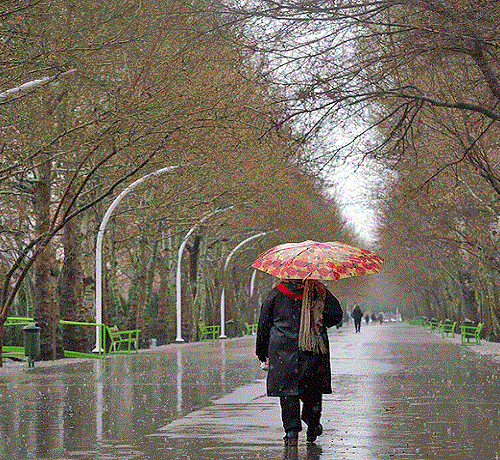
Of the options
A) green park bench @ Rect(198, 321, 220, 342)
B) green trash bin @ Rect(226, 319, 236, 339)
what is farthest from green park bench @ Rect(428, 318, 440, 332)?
green park bench @ Rect(198, 321, 220, 342)

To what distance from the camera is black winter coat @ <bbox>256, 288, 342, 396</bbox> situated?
9.96 meters

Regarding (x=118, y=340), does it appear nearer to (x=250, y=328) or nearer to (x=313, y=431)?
(x=313, y=431)

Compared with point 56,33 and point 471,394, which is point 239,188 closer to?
point 56,33

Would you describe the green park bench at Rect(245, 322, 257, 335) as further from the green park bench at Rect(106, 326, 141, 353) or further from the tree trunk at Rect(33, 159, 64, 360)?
the tree trunk at Rect(33, 159, 64, 360)

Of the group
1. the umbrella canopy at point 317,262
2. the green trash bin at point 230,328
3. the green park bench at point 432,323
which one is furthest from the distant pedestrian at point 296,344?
the green park bench at point 432,323

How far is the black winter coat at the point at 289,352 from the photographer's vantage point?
9.96 meters

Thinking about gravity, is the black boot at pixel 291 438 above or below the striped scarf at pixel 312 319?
below

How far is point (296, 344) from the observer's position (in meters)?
10.0

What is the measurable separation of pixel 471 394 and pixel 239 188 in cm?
2427

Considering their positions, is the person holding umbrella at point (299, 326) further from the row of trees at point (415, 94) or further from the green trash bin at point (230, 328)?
the green trash bin at point (230, 328)

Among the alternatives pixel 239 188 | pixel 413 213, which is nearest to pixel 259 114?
pixel 239 188

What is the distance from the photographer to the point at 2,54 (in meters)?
18.2

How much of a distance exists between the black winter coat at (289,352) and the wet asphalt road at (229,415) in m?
0.58

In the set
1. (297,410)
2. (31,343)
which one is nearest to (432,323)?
(31,343)
